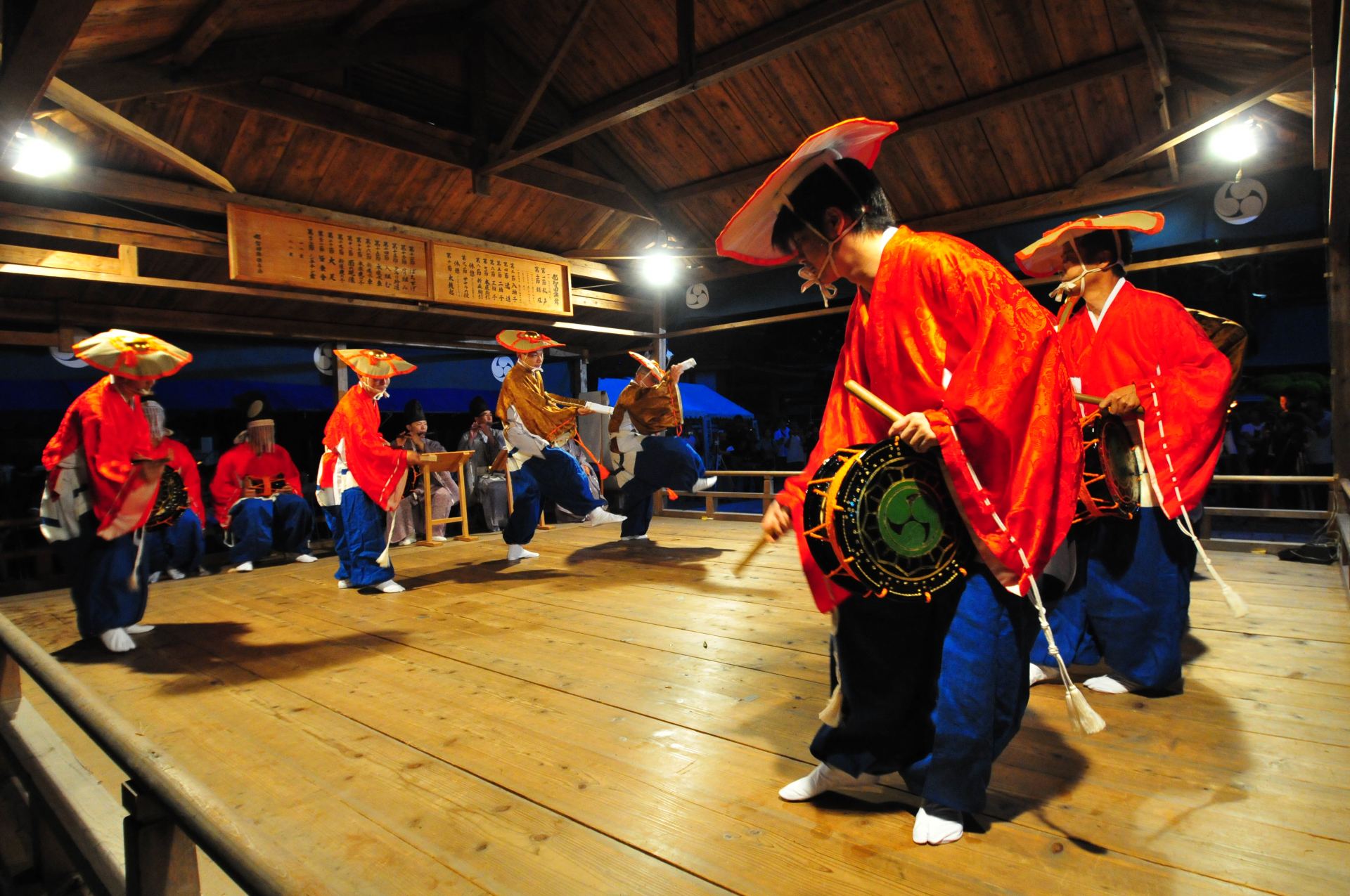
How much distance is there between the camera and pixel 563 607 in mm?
4164

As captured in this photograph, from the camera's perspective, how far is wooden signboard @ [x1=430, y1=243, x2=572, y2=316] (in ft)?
22.4

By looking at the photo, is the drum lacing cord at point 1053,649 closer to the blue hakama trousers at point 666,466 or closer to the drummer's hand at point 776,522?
the drummer's hand at point 776,522

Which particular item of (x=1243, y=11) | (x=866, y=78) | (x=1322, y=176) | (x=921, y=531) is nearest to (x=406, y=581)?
(x=921, y=531)

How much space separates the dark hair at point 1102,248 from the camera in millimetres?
2734

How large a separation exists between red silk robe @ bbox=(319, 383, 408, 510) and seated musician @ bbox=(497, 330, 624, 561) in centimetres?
88

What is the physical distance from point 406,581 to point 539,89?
395 centimetres

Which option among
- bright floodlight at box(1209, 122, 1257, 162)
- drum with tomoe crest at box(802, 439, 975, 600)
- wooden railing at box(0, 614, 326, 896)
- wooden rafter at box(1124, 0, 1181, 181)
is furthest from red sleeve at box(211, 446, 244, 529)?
bright floodlight at box(1209, 122, 1257, 162)

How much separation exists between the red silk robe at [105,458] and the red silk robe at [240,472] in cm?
293

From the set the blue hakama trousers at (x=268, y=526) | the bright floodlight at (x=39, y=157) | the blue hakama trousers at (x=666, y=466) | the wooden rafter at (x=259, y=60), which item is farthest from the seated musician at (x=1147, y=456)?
the blue hakama trousers at (x=268, y=526)

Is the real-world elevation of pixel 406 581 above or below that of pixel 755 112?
below

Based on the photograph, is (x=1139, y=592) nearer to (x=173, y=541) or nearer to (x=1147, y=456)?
(x=1147, y=456)

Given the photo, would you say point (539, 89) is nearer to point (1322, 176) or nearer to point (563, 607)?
point (563, 607)

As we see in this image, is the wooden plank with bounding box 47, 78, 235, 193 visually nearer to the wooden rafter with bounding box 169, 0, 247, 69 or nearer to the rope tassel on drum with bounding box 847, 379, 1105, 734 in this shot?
the wooden rafter with bounding box 169, 0, 247, 69

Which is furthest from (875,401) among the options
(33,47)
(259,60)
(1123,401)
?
(259,60)
